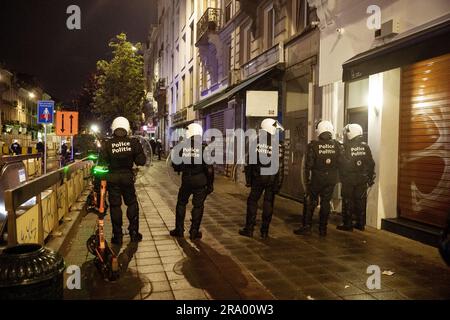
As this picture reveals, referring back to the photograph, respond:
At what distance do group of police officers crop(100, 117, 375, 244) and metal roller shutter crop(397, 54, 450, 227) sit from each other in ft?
2.30

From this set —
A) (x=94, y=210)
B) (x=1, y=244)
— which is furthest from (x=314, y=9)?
(x=1, y=244)

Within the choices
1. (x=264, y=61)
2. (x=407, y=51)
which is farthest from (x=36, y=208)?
(x=264, y=61)

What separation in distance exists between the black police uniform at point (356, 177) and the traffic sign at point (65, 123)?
905cm

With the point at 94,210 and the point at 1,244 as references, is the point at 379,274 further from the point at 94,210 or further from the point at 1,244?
the point at 1,244

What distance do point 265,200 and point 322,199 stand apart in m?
1.04

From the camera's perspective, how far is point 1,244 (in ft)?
16.5

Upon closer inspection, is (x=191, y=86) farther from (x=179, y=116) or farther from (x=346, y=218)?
(x=346, y=218)

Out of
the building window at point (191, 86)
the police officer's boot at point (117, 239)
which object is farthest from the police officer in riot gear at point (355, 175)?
the building window at point (191, 86)

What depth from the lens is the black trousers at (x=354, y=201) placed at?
292 inches

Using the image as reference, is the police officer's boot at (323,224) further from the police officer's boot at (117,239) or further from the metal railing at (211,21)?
the metal railing at (211,21)

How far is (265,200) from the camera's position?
22.7 ft

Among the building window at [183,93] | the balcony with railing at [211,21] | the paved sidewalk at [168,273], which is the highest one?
the balcony with railing at [211,21]

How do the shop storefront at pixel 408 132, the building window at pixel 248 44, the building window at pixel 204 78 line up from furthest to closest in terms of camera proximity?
the building window at pixel 204 78 → the building window at pixel 248 44 → the shop storefront at pixel 408 132
